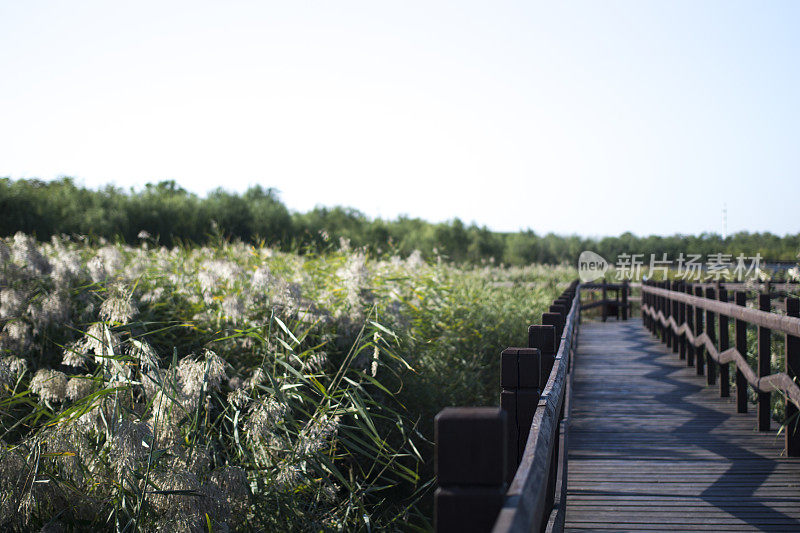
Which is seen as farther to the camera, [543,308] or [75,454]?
[543,308]

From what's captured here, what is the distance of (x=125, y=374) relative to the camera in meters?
3.78

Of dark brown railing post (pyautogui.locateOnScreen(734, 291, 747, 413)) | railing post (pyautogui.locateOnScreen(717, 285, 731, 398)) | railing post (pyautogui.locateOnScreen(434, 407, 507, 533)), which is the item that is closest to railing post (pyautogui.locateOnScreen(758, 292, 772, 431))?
dark brown railing post (pyautogui.locateOnScreen(734, 291, 747, 413))

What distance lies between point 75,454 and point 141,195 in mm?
29402

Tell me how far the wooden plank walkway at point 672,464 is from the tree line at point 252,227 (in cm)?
387

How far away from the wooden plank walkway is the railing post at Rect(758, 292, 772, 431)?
123 mm

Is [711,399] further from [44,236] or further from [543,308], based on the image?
[44,236]

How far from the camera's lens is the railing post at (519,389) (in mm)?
2203

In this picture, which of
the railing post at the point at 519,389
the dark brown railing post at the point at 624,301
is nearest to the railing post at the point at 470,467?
the railing post at the point at 519,389

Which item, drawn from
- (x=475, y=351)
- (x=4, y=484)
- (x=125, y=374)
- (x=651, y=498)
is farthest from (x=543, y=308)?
(x=4, y=484)

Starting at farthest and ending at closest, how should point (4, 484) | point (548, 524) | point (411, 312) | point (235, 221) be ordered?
point (235, 221) → point (411, 312) → point (4, 484) → point (548, 524)

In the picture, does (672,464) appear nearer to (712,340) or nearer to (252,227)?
(712,340)
